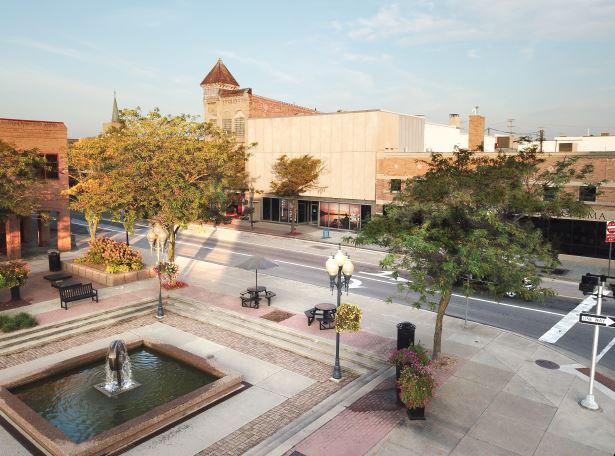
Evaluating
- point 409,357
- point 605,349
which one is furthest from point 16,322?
point 605,349

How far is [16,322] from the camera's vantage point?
17.0 meters

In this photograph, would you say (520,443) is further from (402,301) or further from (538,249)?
(402,301)

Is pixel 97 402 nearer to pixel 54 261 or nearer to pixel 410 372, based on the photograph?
pixel 410 372

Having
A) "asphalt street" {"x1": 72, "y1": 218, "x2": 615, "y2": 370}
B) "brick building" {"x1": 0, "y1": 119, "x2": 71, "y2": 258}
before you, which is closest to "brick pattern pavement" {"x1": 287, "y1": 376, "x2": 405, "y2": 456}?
"asphalt street" {"x1": 72, "y1": 218, "x2": 615, "y2": 370}

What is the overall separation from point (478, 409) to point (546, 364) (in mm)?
4217

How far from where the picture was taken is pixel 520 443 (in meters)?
A: 10.5

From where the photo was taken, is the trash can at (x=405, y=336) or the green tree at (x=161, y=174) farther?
the green tree at (x=161, y=174)

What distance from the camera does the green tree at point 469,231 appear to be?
39.7 ft

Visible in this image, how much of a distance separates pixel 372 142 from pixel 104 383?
31.2m

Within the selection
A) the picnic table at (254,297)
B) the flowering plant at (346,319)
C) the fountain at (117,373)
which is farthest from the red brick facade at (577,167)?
the fountain at (117,373)

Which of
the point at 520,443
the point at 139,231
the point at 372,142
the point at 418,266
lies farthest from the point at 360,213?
the point at 520,443

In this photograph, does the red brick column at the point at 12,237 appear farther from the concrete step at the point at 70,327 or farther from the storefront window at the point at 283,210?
the storefront window at the point at 283,210

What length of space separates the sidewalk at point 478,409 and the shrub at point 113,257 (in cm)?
515

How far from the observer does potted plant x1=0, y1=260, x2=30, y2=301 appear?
751 inches
